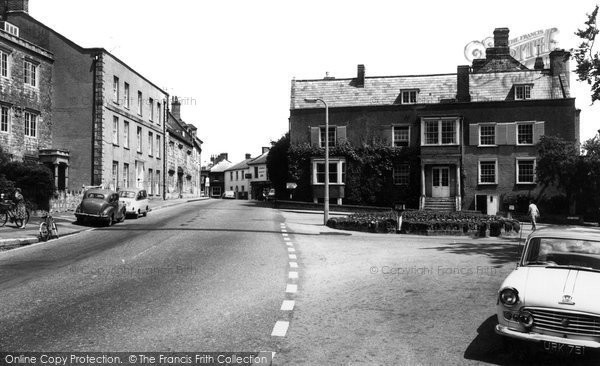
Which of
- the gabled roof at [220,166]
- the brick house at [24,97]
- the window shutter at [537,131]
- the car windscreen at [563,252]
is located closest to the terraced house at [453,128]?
the window shutter at [537,131]

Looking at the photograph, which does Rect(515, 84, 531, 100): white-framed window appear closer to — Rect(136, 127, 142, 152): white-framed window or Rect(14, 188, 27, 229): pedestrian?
Rect(136, 127, 142, 152): white-framed window

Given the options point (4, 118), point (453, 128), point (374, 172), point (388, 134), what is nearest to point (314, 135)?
point (374, 172)

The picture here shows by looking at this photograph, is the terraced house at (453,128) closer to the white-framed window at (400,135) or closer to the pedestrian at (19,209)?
the white-framed window at (400,135)

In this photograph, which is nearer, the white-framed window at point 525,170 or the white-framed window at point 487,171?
the white-framed window at point 525,170

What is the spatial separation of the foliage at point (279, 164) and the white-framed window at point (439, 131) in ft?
44.9

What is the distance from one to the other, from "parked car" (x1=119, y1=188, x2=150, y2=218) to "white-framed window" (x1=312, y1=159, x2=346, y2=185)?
17.2m

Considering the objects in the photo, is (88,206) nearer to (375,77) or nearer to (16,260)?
(16,260)

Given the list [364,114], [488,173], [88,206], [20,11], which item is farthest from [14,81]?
[488,173]

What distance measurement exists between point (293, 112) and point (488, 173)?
1731 cm

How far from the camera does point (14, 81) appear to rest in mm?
29781

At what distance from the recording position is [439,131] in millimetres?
41062

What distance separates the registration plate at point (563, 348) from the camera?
5.54 meters

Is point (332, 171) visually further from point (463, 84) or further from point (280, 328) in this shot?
point (280, 328)

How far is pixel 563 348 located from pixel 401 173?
1473 inches
